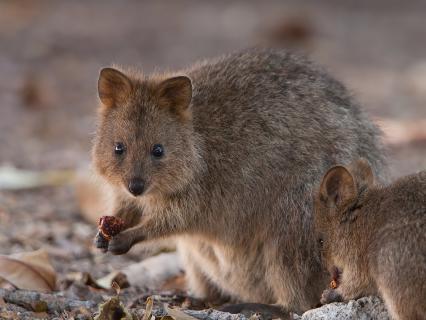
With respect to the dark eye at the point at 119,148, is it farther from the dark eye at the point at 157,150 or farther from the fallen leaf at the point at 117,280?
the fallen leaf at the point at 117,280

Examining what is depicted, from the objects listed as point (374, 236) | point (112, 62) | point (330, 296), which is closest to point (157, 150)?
point (330, 296)

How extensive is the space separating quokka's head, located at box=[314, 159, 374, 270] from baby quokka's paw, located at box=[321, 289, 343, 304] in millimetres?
179

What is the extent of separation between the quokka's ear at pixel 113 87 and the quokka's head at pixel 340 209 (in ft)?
5.73

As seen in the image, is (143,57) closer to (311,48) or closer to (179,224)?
(311,48)

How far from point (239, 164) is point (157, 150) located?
2.08ft

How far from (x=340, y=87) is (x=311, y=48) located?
12161 millimetres

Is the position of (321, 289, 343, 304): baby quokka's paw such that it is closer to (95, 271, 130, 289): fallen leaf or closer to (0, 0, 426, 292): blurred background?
(95, 271, 130, 289): fallen leaf

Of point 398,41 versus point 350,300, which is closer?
point 350,300

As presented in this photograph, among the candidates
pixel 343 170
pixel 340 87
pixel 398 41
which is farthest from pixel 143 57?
pixel 343 170

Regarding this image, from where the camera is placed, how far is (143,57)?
17828mm

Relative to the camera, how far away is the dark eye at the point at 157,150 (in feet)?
22.7

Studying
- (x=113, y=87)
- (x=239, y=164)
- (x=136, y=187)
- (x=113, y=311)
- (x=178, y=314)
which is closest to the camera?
(x=113, y=311)

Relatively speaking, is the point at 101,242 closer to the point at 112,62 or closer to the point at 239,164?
the point at 239,164

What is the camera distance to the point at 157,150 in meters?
6.93
